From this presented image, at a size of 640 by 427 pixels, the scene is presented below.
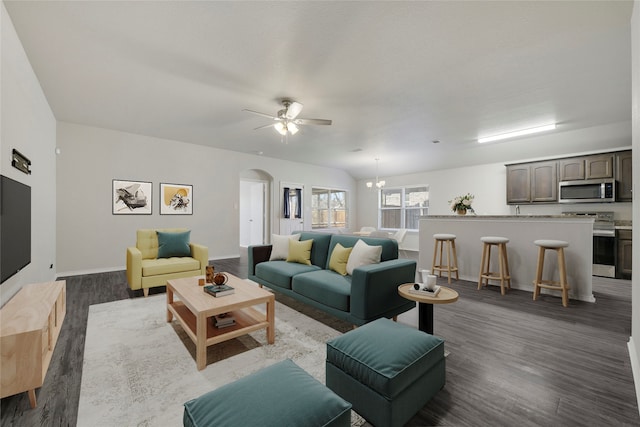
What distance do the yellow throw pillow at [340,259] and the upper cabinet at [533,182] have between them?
17.2 feet

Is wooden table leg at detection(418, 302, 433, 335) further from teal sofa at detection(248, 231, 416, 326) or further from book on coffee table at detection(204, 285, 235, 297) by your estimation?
book on coffee table at detection(204, 285, 235, 297)

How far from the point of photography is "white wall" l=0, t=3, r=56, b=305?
2201 millimetres

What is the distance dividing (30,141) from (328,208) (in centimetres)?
728

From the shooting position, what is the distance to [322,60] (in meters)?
2.81

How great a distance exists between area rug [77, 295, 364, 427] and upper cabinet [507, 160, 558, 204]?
5885 millimetres

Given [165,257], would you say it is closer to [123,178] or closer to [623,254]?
[123,178]

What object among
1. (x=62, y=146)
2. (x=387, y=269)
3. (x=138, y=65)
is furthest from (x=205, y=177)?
(x=387, y=269)

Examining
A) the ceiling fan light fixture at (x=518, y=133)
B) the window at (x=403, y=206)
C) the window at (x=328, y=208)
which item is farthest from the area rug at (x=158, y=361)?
the window at (x=403, y=206)

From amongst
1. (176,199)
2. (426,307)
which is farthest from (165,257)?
(426,307)

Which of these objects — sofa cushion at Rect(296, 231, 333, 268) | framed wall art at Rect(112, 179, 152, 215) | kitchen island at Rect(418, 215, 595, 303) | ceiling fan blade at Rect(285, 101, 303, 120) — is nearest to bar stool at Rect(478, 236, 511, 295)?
kitchen island at Rect(418, 215, 595, 303)

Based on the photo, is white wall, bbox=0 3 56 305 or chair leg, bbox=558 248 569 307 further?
chair leg, bbox=558 248 569 307

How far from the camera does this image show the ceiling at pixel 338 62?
7.14ft

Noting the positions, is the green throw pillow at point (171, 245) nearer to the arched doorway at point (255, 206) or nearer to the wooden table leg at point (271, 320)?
the wooden table leg at point (271, 320)

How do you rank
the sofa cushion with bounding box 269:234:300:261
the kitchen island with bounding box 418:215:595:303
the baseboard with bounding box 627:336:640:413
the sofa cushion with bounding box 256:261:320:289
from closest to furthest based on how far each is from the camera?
the baseboard with bounding box 627:336:640:413 → the sofa cushion with bounding box 256:261:320:289 → the kitchen island with bounding box 418:215:595:303 → the sofa cushion with bounding box 269:234:300:261
